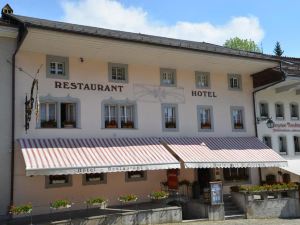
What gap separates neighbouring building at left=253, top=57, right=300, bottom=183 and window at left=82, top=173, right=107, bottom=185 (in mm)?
11174

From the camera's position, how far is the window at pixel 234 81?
26.2 meters

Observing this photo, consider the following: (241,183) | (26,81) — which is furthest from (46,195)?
(241,183)

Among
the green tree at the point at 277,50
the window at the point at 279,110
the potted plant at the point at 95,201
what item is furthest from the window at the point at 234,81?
the green tree at the point at 277,50

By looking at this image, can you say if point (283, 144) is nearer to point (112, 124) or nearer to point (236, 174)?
point (236, 174)

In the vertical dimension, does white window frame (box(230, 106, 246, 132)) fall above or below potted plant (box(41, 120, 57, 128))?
above

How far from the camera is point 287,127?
92.2 ft

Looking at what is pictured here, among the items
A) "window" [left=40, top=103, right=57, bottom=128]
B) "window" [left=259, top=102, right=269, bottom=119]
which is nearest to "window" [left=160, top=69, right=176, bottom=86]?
"window" [left=40, top=103, right=57, bottom=128]

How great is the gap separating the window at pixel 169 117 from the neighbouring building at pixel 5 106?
851 centimetres

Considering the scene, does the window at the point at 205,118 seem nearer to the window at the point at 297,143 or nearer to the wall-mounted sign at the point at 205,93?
the wall-mounted sign at the point at 205,93

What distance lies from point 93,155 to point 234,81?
11.7m

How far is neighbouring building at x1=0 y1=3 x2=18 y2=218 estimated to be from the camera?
18.2 m

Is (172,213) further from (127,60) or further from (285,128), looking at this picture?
(285,128)

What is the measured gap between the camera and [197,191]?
920 inches

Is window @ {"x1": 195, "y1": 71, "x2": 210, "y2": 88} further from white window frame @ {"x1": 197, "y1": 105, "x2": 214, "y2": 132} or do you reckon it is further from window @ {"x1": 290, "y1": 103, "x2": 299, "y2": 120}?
window @ {"x1": 290, "y1": 103, "x2": 299, "y2": 120}
